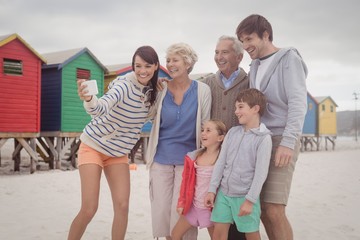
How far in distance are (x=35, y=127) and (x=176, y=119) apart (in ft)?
38.3

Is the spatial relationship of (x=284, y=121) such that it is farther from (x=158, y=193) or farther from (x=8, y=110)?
(x=8, y=110)

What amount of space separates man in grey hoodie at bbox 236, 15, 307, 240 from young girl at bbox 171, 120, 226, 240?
19.8 inches

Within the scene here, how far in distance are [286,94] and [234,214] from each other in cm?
115

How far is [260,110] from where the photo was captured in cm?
353

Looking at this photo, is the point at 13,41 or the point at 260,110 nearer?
the point at 260,110

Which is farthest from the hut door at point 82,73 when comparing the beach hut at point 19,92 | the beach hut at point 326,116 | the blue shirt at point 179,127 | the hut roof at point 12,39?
the beach hut at point 326,116

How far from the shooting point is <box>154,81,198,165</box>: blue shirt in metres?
4.08

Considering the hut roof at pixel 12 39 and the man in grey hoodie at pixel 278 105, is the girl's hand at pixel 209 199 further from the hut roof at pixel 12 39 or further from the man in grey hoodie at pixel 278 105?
the hut roof at pixel 12 39

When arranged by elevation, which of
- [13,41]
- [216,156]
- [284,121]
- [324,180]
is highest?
[13,41]

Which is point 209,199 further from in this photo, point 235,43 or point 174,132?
point 235,43

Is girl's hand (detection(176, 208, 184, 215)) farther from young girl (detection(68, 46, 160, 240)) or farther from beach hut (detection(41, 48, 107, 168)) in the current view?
Answer: beach hut (detection(41, 48, 107, 168))

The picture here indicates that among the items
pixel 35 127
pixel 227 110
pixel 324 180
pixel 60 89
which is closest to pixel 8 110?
pixel 35 127

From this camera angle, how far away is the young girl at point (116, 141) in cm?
380

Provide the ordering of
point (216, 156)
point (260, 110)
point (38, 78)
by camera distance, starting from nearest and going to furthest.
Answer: point (260, 110) → point (216, 156) → point (38, 78)
